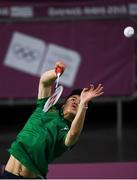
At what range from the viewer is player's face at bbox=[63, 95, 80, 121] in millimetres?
4430

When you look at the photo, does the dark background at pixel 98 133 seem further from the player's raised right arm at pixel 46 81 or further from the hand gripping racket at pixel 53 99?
the hand gripping racket at pixel 53 99

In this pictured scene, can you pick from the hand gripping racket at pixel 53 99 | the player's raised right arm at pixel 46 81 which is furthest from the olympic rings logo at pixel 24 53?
the hand gripping racket at pixel 53 99

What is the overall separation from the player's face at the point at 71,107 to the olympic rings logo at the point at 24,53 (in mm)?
4458

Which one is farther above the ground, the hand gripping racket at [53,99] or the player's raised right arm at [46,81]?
the player's raised right arm at [46,81]

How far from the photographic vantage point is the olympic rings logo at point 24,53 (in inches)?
350

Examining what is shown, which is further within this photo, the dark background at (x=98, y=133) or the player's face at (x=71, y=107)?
the dark background at (x=98, y=133)

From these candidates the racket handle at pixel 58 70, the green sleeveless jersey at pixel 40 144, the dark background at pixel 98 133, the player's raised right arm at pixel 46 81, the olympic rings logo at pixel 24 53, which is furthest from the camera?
the olympic rings logo at pixel 24 53

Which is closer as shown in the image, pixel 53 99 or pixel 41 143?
pixel 41 143

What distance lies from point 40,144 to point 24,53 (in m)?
4.64

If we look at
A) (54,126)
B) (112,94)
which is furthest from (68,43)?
(54,126)

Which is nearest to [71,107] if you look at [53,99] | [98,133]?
[53,99]

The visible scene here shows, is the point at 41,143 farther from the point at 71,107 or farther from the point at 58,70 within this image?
the point at 58,70

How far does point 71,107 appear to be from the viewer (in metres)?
4.44

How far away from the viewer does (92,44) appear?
29.1ft
